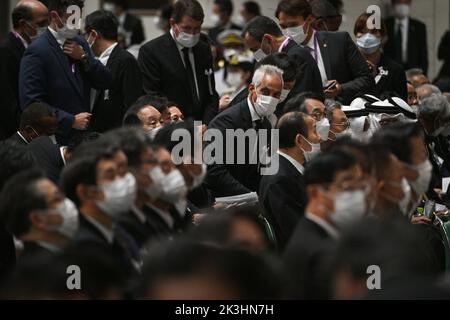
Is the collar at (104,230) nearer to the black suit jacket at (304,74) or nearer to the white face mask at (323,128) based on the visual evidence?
the white face mask at (323,128)

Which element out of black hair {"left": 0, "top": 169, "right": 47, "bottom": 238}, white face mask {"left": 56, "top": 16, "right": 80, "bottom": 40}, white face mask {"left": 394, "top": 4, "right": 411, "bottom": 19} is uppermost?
black hair {"left": 0, "top": 169, "right": 47, "bottom": 238}

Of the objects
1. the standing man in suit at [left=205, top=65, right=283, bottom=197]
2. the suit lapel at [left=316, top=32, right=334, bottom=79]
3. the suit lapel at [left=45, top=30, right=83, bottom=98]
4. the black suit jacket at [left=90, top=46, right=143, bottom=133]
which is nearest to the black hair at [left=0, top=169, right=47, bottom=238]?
the standing man in suit at [left=205, top=65, right=283, bottom=197]

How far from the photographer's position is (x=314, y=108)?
302 inches

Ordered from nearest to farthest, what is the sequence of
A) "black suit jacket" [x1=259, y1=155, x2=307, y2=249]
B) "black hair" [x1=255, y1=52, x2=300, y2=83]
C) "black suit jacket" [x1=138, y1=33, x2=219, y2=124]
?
"black suit jacket" [x1=259, y1=155, x2=307, y2=249] → "black hair" [x1=255, y1=52, x2=300, y2=83] → "black suit jacket" [x1=138, y1=33, x2=219, y2=124]

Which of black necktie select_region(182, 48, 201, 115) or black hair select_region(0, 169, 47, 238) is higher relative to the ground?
black hair select_region(0, 169, 47, 238)

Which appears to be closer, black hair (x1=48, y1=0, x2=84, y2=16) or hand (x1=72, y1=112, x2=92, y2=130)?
hand (x1=72, y1=112, x2=92, y2=130)

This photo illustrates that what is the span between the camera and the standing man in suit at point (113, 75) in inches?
354

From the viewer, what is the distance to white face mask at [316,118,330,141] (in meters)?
7.74

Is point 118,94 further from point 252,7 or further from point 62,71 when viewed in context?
point 252,7

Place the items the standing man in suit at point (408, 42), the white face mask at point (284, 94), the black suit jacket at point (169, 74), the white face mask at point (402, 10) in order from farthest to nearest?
the white face mask at point (402, 10), the standing man in suit at point (408, 42), the black suit jacket at point (169, 74), the white face mask at point (284, 94)

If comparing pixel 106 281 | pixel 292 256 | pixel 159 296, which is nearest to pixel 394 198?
pixel 292 256

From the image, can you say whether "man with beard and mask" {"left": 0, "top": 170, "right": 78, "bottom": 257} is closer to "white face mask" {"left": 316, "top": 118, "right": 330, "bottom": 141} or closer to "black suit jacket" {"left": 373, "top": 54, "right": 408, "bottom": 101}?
"white face mask" {"left": 316, "top": 118, "right": 330, "bottom": 141}

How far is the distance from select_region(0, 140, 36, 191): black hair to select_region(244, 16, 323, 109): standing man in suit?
2.89m

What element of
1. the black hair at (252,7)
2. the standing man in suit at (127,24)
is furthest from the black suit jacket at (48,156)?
the black hair at (252,7)
